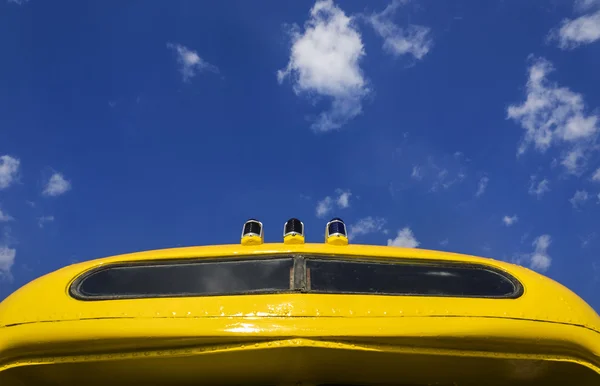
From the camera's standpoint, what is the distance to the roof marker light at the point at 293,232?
12.5 ft

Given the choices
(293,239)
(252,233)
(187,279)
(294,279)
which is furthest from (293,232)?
(187,279)

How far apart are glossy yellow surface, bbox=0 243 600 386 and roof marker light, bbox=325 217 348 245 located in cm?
88

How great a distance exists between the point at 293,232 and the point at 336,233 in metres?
0.31

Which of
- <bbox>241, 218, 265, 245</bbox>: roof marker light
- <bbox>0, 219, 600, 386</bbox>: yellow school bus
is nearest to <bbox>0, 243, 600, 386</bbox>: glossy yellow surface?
<bbox>0, 219, 600, 386</bbox>: yellow school bus

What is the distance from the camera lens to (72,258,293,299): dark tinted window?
3.11 meters

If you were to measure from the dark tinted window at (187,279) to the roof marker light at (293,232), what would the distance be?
0.42 m

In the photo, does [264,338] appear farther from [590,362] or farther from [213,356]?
[590,362]

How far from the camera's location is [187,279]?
324 cm

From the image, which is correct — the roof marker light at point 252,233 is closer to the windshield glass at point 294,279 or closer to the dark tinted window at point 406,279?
the windshield glass at point 294,279

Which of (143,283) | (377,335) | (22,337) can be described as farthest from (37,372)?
(377,335)

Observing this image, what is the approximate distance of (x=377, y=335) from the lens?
109 inches

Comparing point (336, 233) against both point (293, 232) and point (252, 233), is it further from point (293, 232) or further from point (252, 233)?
point (252, 233)

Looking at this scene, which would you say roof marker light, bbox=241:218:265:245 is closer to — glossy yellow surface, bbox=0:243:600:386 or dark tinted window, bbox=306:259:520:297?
dark tinted window, bbox=306:259:520:297

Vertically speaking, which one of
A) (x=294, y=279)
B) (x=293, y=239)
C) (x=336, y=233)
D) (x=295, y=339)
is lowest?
(x=295, y=339)
